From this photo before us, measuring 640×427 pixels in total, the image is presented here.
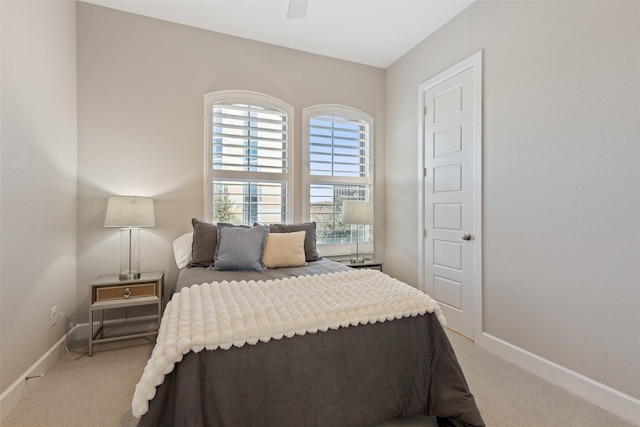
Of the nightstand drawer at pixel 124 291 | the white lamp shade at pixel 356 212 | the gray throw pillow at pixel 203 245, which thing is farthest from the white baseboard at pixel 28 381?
the white lamp shade at pixel 356 212

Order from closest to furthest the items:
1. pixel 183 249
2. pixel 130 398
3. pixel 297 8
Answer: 1. pixel 130 398
2. pixel 297 8
3. pixel 183 249

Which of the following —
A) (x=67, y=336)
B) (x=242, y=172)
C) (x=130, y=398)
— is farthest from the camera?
(x=242, y=172)

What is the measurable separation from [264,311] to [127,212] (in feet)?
6.18

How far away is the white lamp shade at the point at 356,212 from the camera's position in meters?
3.54

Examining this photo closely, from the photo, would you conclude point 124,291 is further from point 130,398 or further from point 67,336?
point 130,398

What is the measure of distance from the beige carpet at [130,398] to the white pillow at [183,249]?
0.84m

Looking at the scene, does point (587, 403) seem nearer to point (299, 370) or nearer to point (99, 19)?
point (299, 370)

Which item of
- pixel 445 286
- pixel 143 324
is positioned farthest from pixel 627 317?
pixel 143 324

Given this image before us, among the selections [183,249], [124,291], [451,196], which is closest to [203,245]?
[183,249]

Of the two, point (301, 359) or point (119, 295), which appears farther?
point (119, 295)

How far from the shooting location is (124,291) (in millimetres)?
2643

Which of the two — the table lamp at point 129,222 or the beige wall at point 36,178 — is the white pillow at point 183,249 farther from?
the beige wall at point 36,178

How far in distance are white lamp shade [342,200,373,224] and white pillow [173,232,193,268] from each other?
5.57ft

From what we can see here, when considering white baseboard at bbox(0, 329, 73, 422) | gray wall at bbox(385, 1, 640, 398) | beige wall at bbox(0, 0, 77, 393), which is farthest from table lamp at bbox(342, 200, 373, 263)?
white baseboard at bbox(0, 329, 73, 422)
